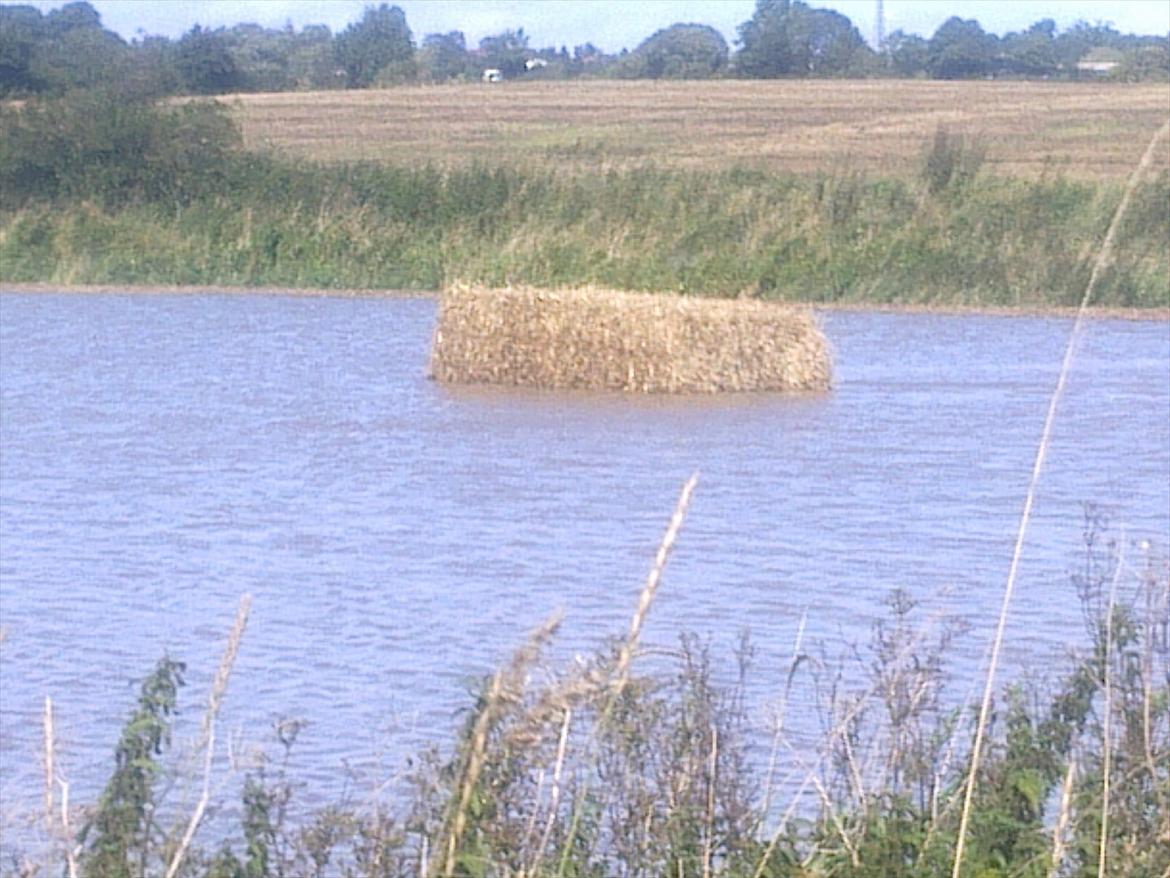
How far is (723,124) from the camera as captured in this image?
4762 cm

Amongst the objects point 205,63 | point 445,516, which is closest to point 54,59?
point 205,63

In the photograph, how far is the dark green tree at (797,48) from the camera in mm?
62844

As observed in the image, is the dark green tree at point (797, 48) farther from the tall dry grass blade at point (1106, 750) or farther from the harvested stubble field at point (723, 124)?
the tall dry grass blade at point (1106, 750)

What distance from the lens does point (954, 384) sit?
17.5 m

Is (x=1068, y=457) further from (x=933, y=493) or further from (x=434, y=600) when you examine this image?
(x=434, y=600)

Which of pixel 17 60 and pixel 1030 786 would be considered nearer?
pixel 1030 786

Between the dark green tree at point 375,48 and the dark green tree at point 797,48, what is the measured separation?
30.7ft

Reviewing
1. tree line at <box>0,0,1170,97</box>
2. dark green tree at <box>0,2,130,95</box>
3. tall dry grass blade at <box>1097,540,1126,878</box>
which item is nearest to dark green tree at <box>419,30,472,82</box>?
tree line at <box>0,0,1170,97</box>

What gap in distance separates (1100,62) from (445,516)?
54859 millimetres

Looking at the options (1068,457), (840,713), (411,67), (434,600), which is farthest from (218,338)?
(411,67)

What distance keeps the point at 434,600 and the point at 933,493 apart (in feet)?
13.2

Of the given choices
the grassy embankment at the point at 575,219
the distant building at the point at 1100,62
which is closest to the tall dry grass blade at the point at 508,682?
the grassy embankment at the point at 575,219

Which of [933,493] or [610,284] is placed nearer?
[933,493]

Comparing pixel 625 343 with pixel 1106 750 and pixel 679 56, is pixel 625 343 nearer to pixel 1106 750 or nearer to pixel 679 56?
pixel 1106 750
